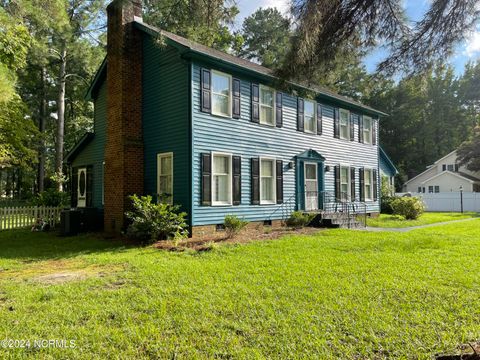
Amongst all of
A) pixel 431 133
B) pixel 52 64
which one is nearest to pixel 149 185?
pixel 52 64

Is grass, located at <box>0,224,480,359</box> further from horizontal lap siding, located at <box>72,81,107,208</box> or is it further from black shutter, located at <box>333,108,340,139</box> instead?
black shutter, located at <box>333,108,340,139</box>

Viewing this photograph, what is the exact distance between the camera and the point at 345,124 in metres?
16.9

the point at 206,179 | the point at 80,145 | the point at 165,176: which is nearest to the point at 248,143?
the point at 206,179

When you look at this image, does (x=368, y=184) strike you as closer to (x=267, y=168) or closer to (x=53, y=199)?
(x=267, y=168)

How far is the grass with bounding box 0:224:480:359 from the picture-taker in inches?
126

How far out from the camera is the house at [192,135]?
1055cm

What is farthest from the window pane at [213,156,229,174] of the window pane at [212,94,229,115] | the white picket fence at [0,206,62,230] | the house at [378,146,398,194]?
the house at [378,146,398,194]

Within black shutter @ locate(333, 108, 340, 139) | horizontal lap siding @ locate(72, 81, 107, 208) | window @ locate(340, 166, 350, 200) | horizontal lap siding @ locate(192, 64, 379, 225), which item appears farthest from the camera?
window @ locate(340, 166, 350, 200)

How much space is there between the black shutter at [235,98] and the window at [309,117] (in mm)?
3885

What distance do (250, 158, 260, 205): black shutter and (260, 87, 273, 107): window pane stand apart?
2.29m

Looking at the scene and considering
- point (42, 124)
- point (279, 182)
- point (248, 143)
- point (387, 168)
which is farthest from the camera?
point (42, 124)

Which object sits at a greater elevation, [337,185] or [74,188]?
[337,185]

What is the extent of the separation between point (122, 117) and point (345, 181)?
10.5 meters

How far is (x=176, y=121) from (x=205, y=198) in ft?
8.57
